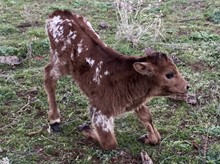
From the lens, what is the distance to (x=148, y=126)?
523 cm

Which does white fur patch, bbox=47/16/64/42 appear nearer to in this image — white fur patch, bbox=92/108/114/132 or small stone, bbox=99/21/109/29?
white fur patch, bbox=92/108/114/132

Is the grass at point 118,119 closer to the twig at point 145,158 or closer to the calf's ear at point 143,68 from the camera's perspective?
the twig at point 145,158

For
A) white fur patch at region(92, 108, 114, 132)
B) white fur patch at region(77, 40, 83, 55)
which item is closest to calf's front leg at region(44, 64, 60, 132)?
white fur patch at region(77, 40, 83, 55)

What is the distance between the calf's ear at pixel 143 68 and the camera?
4766mm

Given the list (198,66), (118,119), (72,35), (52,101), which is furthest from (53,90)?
(198,66)

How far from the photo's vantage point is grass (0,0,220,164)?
16.9 ft

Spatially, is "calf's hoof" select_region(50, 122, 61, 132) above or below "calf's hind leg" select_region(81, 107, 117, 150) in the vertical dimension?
below

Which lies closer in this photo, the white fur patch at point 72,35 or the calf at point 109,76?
the calf at point 109,76

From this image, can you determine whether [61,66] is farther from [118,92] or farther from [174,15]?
[174,15]

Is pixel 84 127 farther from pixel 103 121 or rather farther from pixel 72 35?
pixel 72 35

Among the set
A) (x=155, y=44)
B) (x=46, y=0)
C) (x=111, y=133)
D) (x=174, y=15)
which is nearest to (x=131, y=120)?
(x=111, y=133)

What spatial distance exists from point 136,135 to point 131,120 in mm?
374

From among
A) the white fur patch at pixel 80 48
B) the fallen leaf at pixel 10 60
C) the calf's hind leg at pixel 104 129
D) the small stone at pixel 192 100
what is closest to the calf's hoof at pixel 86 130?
the calf's hind leg at pixel 104 129

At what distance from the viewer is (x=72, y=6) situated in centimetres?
946
